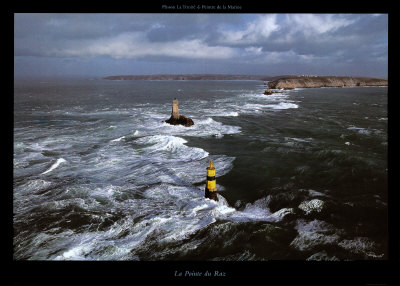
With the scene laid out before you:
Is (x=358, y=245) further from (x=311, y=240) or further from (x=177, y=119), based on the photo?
(x=177, y=119)

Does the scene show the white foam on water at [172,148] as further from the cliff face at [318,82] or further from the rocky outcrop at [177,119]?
the cliff face at [318,82]

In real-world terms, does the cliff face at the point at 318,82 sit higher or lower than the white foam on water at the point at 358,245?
higher

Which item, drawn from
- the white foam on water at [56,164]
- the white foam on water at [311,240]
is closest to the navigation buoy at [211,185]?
the white foam on water at [311,240]

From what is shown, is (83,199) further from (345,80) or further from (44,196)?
(345,80)

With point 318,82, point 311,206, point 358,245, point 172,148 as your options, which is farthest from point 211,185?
point 318,82

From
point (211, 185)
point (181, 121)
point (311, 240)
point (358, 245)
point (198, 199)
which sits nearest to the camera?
point (358, 245)

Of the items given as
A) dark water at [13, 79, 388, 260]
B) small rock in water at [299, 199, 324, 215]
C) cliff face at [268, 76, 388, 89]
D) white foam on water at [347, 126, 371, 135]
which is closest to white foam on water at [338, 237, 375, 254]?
dark water at [13, 79, 388, 260]

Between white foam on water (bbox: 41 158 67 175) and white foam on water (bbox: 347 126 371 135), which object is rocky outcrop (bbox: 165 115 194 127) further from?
white foam on water (bbox: 347 126 371 135)

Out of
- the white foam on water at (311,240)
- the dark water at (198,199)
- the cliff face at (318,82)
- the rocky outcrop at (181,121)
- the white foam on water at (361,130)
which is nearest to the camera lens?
the white foam on water at (311,240)

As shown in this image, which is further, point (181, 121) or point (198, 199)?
point (181, 121)

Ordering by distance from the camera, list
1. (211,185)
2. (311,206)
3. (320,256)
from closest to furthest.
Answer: (320,256) → (311,206) → (211,185)
